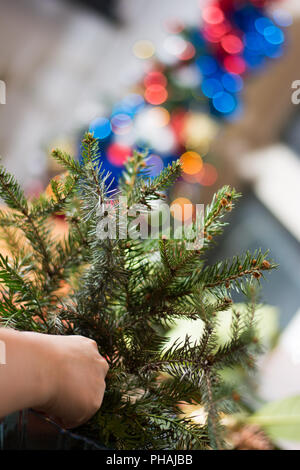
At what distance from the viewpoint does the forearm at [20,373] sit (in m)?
0.23

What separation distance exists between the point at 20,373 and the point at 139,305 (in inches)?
4.8

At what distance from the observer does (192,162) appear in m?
1.70

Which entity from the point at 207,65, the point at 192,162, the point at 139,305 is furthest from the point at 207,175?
the point at 139,305

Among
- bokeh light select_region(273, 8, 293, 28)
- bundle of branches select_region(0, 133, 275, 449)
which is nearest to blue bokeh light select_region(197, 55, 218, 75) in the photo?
bokeh light select_region(273, 8, 293, 28)

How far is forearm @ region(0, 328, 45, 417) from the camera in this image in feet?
0.74

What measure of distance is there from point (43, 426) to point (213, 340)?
0.13 m

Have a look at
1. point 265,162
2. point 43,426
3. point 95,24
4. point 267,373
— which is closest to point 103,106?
point 95,24

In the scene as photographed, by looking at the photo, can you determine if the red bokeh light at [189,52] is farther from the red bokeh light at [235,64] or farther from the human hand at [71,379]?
the human hand at [71,379]

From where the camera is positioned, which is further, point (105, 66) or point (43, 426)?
point (105, 66)

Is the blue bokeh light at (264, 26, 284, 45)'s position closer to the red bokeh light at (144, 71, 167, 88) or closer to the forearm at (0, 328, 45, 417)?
the red bokeh light at (144, 71, 167, 88)

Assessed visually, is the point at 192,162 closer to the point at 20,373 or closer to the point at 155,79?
the point at 155,79

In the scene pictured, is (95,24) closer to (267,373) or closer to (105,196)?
(267,373)

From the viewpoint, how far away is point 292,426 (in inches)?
18.0

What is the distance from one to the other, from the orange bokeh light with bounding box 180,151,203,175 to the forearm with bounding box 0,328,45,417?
149 cm
